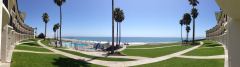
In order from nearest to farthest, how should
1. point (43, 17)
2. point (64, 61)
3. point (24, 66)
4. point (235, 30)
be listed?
point (235, 30) < point (24, 66) < point (64, 61) < point (43, 17)

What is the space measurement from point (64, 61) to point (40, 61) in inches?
103

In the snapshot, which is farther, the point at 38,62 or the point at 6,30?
the point at 38,62

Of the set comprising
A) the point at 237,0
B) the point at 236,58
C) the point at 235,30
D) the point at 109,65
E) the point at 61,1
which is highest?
the point at 61,1

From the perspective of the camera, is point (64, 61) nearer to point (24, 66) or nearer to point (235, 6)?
point (24, 66)

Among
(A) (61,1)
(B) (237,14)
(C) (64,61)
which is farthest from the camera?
(A) (61,1)

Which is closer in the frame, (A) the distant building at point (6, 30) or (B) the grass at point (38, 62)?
(A) the distant building at point (6, 30)

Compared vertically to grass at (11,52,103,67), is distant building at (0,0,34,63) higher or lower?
higher

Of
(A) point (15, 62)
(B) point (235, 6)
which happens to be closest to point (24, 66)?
(A) point (15, 62)

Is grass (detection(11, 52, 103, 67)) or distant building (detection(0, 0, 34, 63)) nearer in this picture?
distant building (detection(0, 0, 34, 63))

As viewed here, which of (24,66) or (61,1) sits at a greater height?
(61,1)

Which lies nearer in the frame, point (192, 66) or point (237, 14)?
point (237, 14)

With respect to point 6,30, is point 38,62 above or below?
below

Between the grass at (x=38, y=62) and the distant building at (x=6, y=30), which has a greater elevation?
the distant building at (x=6, y=30)

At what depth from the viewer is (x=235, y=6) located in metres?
7.71
